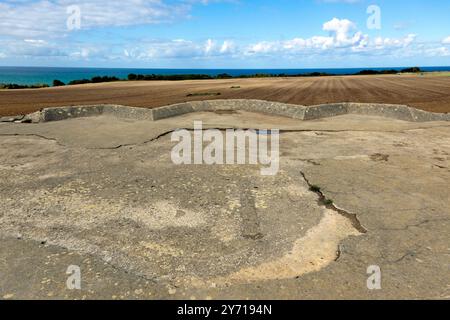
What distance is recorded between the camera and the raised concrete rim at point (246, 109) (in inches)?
631

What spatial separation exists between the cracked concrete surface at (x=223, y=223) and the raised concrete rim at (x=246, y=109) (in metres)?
5.31

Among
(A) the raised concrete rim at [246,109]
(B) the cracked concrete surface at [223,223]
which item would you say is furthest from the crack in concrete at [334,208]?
(A) the raised concrete rim at [246,109]

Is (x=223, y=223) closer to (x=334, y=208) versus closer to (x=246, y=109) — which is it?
(x=334, y=208)

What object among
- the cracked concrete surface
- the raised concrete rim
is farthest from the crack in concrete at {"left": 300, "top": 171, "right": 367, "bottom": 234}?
the raised concrete rim

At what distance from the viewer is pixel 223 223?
6152 millimetres

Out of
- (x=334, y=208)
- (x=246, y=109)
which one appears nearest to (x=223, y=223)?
(x=334, y=208)

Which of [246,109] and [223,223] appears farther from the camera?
[246,109]

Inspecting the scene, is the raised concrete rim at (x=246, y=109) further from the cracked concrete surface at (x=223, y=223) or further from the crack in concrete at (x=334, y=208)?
the crack in concrete at (x=334, y=208)

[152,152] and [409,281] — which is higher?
[152,152]

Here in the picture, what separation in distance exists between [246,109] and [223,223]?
46.4 ft
